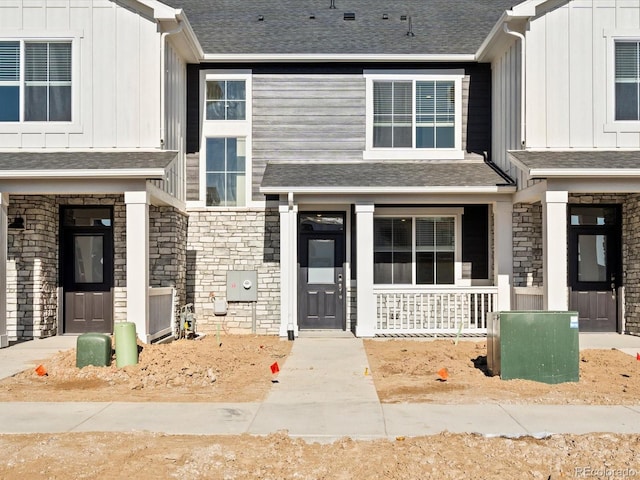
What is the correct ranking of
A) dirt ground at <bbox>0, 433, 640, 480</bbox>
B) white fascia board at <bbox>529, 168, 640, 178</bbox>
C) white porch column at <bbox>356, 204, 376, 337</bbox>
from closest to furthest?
dirt ground at <bbox>0, 433, 640, 480</bbox>, white fascia board at <bbox>529, 168, 640, 178</bbox>, white porch column at <bbox>356, 204, 376, 337</bbox>

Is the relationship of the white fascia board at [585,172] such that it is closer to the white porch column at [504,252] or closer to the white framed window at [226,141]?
the white porch column at [504,252]

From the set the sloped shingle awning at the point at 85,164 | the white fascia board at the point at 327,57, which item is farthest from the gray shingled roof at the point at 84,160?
the white fascia board at the point at 327,57

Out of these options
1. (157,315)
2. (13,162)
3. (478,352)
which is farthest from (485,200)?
(13,162)

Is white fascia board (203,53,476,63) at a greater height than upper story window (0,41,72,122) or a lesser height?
greater

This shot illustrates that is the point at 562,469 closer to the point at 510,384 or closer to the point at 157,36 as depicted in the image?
the point at 510,384

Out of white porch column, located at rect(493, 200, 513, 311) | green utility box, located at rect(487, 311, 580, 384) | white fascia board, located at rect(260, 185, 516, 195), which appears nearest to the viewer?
green utility box, located at rect(487, 311, 580, 384)

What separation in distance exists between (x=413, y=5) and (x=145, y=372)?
12.8m

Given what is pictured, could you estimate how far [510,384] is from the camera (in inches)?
362

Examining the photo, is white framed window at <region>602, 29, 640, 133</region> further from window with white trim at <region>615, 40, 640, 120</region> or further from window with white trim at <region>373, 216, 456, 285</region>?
window with white trim at <region>373, 216, 456, 285</region>

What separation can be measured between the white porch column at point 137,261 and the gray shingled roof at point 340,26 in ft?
15.4

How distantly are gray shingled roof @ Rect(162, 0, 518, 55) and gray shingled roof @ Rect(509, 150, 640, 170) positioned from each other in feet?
11.9

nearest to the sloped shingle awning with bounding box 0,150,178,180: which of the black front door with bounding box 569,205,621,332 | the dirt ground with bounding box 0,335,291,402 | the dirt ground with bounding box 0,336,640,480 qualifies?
the dirt ground with bounding box 0,335,291,402

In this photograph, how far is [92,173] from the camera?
11938 mm

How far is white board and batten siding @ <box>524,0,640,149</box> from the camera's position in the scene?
1323 centimetres
